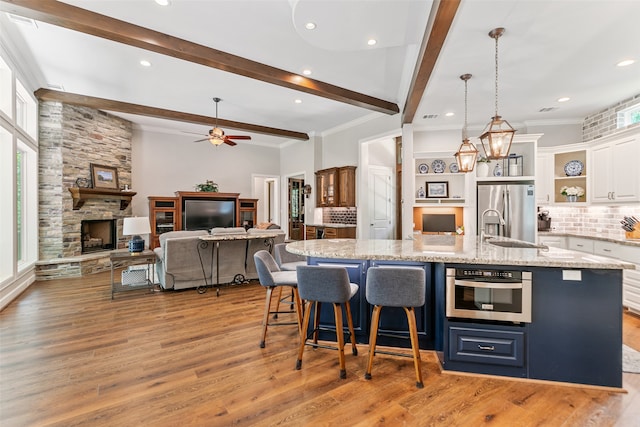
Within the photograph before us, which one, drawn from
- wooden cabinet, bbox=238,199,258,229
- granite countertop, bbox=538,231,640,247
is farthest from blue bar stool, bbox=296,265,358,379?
wooden cabinet, bbox=238,199,258,229

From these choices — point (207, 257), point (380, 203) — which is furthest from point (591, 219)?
point (207, 257)

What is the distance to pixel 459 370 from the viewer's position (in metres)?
2.32

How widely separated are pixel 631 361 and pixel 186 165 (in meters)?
8.91

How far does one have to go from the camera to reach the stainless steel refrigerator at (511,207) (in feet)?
16.3

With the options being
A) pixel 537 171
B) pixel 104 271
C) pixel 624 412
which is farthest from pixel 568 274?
pixel 104 271

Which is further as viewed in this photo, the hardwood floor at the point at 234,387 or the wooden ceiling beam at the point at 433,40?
the wooden ceiling beam at the point at 433,40

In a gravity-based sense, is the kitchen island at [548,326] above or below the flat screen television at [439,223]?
below

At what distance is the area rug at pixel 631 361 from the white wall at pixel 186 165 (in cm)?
843

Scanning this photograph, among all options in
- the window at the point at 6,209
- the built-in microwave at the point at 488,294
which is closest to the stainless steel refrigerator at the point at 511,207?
the built-in microwave at the point at 488,294

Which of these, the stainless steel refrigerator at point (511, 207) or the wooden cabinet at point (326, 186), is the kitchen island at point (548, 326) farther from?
the wooden cabinet at point (326, 186)

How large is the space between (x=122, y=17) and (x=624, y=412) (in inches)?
215

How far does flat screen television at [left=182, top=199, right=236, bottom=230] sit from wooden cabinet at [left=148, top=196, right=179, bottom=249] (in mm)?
239

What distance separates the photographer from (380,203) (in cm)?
736

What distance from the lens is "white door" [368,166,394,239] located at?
7160mm
